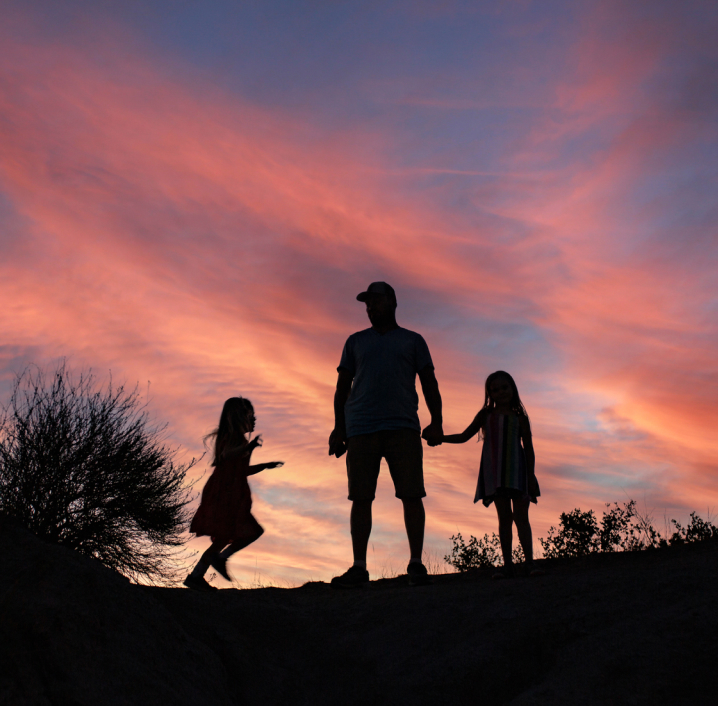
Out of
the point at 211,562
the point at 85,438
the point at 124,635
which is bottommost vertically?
the point at 124,635

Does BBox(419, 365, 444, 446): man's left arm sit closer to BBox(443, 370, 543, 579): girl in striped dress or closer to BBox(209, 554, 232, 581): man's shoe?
BBox(443, 370, 543, 579): girl in striped dress

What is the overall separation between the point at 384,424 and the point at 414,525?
772 millimetres

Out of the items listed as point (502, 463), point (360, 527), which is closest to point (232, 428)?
point (360, 527)

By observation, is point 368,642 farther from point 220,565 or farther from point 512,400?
point 512,400

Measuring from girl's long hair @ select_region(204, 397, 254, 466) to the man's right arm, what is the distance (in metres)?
0.90

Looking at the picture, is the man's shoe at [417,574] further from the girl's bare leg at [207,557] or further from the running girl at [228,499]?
the girl's bare leg at [207,557]

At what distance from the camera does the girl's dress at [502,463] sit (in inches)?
204

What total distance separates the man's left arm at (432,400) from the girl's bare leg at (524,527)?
30.4 inches

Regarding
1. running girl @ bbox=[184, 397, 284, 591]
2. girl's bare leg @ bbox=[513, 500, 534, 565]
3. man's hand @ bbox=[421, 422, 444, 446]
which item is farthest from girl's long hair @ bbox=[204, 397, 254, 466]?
girl's bare leg @ bbox=[513, 500, 534, 565]

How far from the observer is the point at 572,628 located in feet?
11.1

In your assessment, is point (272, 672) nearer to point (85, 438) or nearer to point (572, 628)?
point (572, 628)

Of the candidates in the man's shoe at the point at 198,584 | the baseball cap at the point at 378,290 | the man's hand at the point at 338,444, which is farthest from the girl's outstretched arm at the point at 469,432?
the man's shoe at the point at 198,584

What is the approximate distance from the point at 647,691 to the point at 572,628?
25.7 inches

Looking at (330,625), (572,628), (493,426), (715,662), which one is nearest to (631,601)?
(572,628)
